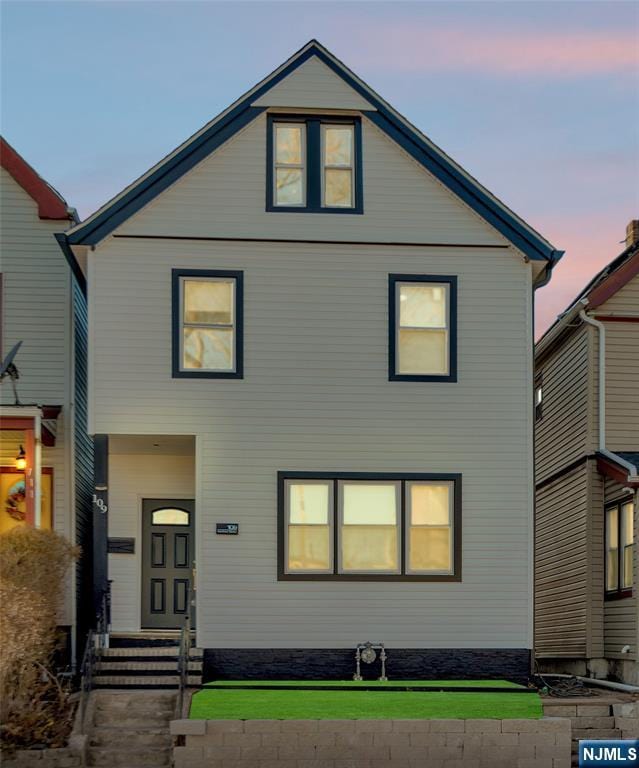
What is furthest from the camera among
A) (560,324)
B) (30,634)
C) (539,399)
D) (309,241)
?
(539,399)

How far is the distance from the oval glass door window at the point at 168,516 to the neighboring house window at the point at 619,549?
742 centimetres

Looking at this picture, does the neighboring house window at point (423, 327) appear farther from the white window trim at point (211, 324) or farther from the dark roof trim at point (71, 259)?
the dark roof trim at point (71, 259)

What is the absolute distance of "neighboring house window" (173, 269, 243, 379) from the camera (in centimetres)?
2078

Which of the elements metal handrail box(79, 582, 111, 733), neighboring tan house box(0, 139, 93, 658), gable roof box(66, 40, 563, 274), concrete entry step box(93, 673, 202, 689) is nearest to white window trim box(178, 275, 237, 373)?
gable roof box(66, 40, 563, 274)

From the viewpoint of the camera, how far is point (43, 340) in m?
22.5

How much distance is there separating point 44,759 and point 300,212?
368 inches

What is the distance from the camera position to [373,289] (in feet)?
69.4

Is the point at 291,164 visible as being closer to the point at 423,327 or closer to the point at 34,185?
the point at 423,327

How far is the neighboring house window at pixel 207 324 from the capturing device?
20.8 metres

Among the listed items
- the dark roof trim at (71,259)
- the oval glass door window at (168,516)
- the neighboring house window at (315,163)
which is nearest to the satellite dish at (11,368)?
the dark roof trim at (71,259)

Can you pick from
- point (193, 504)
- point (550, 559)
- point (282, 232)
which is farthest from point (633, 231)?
point (193, 504)

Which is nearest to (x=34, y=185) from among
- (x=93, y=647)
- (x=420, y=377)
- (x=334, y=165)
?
(x=334, y=165)

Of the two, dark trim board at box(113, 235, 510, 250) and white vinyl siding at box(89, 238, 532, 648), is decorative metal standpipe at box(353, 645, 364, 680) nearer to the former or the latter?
white vinyl siding at box(89, 238, 532, 648)

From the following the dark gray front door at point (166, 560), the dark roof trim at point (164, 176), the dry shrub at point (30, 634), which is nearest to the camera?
the dry shrub at point (30, 634)
